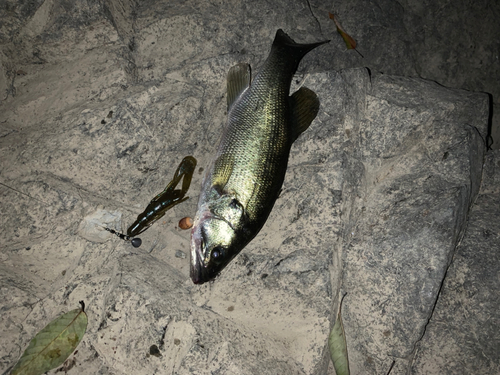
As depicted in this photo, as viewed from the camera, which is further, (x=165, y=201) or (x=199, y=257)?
(x=165, y=201)

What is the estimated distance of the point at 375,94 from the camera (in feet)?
11.6

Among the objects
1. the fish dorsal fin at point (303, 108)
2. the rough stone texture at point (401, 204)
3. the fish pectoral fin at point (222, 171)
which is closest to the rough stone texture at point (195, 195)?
the rough stone texture at point (401, 204)

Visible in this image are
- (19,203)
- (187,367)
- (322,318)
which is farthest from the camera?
(19,203)

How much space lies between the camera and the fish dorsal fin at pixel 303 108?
3227mm

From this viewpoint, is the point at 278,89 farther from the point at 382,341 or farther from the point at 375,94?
the point at 382,341

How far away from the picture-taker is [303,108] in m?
3.27

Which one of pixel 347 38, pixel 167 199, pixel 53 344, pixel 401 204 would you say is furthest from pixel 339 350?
pixel 347 38

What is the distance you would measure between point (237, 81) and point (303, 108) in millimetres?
651

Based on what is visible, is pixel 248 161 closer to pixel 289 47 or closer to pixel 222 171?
pixel 222 171

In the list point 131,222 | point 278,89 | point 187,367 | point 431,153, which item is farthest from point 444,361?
point 131,222

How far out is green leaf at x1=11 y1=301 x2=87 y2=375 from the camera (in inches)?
112

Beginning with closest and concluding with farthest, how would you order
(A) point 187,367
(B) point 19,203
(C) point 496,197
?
(A) point 187,367
(B) point 19,203
(C) point 496,197

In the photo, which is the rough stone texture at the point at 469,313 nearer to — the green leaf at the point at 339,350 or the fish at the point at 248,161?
the green leaf at the point at 339,350

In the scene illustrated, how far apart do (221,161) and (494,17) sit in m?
Result: 3.73
